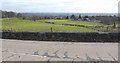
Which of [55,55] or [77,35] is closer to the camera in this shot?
[55,55]

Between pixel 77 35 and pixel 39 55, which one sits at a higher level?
pixel 77 35

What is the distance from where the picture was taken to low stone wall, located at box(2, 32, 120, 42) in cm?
909

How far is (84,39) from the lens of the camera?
30.2ft

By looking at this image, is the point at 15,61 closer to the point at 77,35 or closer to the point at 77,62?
the point at 77,62

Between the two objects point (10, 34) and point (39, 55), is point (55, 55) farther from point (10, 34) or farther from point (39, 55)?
point (10, 34)

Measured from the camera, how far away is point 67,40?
9227mm

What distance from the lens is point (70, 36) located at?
30.9 feet

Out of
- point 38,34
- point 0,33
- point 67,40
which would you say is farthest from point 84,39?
point 0,33

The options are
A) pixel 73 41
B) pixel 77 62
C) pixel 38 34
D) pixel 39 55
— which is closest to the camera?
pixel 77 62

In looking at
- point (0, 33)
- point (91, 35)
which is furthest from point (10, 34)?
point (91, 35)

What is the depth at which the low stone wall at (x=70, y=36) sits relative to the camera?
9.09 metres

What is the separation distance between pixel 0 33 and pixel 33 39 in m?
2.93

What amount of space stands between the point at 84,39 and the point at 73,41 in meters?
0.82

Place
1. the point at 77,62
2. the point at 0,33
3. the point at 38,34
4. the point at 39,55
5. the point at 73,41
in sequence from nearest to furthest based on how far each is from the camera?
the point at 77,62
the point at 39,55
the point at 73,41
the point at 38,34
the point at 0,33
